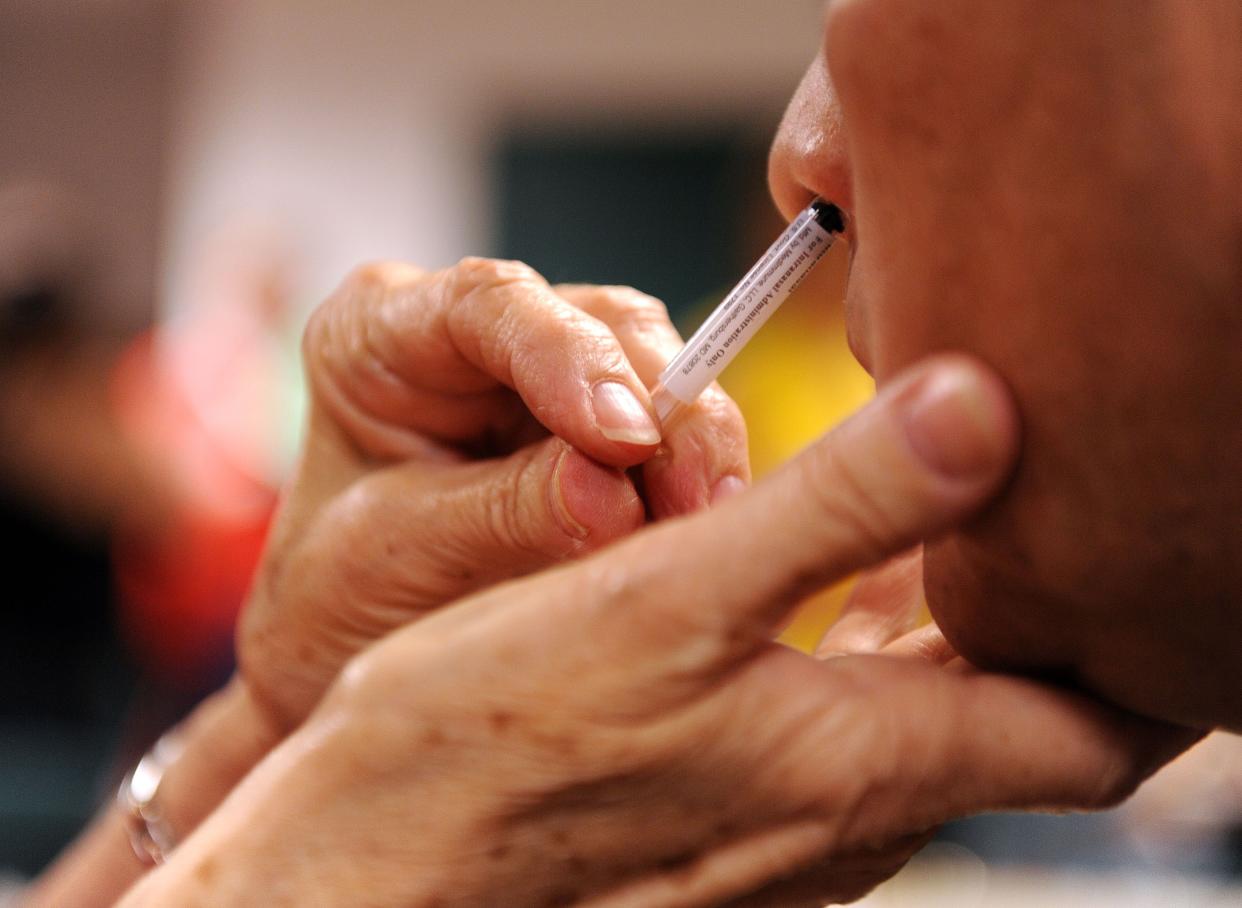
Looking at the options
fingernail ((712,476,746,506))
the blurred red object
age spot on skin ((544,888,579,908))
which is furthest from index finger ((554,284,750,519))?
the blurred red object

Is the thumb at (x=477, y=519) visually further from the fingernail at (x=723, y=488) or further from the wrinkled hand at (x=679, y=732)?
the wrinkled hand at (x=679, y=732)

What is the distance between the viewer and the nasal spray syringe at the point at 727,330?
0.55m

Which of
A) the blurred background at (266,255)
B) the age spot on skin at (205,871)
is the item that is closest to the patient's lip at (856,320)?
the age spot on skin at (205,871)

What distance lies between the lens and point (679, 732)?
13.8 inches

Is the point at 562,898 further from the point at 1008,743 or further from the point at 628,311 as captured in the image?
the point at 628,311

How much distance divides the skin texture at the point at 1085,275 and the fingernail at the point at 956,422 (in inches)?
0.9

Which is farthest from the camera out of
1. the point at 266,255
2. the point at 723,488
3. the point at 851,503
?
the point at 266,255

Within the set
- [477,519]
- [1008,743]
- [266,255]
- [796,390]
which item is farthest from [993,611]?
[266,255]

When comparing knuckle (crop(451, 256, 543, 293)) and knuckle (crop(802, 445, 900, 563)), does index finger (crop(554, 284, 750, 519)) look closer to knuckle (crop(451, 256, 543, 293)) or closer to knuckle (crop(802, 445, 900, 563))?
knuckle (crop(451, 256, 543, 293))

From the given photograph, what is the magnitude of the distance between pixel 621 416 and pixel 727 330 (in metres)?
0.08

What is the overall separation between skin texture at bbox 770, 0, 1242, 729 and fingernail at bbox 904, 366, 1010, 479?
2 centimetres

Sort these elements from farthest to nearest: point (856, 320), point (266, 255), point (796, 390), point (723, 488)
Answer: point (266, 255) < point (796, 390) < point (723, 488) < point (856, 320)

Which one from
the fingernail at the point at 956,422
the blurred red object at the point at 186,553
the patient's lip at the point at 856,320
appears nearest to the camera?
the fingernail at the point at 956,422

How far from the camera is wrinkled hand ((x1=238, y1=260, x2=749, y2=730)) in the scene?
1.79 feet
